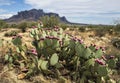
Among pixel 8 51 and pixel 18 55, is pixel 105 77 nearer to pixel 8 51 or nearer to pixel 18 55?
pixel 18 55

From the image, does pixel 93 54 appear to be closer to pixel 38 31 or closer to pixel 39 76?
pixel 39 76

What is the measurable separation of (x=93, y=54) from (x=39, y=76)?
160 cm

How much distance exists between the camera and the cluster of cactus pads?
24.5 feet

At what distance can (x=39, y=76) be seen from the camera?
7.48m

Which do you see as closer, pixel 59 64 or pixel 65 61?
pixel 59 64

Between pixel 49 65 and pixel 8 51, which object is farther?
pixel 8 51

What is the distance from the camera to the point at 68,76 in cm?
777

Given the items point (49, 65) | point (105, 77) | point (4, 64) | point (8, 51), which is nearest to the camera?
point (105, 77)

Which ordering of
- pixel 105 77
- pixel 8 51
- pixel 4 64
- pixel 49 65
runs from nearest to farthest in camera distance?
pixel 105 77 → pixel 49 65 → pixel 4 64 → pixel 8 51

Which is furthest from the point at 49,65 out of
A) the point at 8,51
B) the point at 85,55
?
the point at 8,51

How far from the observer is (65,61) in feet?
27.5

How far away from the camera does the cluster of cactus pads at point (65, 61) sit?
7.48 metres

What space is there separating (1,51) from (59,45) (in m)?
2.43

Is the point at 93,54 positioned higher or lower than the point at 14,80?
higher
